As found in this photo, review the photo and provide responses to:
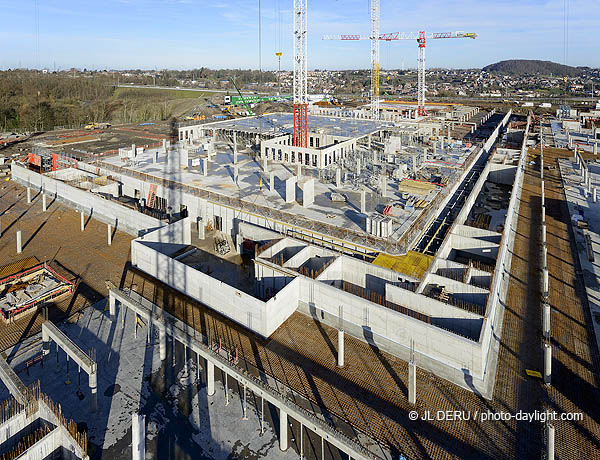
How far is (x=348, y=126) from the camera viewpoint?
5862 centimetres

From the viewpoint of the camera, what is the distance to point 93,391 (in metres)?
14.8

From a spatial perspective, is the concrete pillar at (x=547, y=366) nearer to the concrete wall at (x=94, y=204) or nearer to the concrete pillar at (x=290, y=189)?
the concrete pillar at (x=290, y=189)

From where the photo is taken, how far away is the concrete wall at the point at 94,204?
2850 centimetres

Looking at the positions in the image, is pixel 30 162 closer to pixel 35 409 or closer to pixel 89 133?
pixel 89 133

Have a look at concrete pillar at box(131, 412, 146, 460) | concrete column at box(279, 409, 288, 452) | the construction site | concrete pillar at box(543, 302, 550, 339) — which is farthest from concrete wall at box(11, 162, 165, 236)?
concrete pillar at box(543, 302, 550, 339)

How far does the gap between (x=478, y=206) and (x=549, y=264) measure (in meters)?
16.6

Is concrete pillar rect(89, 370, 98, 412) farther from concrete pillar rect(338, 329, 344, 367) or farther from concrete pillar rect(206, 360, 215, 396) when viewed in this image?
concrete pillar rect(338, 329, 344, 367)

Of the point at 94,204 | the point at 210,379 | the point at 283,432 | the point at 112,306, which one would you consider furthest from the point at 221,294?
the point at 94,204

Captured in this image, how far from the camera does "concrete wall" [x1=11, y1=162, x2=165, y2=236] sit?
28500mm

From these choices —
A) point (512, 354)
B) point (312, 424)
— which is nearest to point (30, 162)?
point (312, 424)

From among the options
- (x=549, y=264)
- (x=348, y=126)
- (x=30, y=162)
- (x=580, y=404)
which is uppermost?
(x=348, y=126)

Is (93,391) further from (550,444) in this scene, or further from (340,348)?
(550,444)

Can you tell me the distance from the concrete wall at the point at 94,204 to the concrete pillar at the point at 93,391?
522 inches

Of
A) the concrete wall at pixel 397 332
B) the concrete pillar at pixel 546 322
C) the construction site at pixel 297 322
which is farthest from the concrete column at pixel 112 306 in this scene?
the concrete pillar at pixel 546 322
